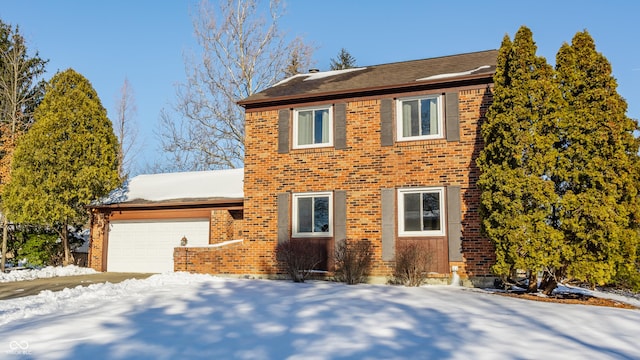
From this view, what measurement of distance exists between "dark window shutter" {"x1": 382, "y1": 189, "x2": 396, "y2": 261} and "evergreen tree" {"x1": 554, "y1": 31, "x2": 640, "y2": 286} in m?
3.92

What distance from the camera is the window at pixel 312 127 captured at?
14.5 meters

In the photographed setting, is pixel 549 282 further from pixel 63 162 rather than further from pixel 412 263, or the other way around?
pixel 63 162

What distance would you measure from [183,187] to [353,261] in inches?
319

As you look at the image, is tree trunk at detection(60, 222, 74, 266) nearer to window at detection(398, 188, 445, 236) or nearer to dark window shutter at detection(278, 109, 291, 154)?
dark window shutter at detection(278, 109, 291, 154)

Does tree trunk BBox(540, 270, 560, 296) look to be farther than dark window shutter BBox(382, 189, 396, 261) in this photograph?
No

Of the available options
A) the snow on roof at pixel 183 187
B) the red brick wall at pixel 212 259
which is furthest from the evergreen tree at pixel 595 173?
the snow on roof at pixel 183 187

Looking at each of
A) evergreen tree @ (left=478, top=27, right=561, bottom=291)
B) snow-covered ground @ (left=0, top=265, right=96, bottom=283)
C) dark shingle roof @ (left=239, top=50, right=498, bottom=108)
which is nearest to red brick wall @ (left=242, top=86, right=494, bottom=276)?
dark shingle roof @ (left=239, top=50, right=498, bottom=108)

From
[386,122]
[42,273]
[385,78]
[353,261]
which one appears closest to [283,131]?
[386,122]

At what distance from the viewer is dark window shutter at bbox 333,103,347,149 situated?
46.4 ft

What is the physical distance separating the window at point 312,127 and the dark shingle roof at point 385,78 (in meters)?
0.43

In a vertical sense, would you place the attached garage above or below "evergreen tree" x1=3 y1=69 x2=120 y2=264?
below

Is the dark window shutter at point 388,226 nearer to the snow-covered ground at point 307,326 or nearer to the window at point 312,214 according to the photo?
the window at point 312,214

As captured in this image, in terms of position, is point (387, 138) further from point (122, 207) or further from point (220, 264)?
point (122, 207)

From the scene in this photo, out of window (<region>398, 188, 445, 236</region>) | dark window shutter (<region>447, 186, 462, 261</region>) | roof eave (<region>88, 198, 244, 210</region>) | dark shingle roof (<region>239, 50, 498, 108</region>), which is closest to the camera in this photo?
dark window shutter (<region>447, 186, 462, 261</region>)
